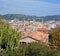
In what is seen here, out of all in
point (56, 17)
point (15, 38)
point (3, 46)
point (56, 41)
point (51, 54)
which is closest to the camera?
point (51, 54)

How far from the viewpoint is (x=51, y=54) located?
687 inches

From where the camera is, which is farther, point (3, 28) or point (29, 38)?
point (29, 38)

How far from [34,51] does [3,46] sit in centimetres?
1068

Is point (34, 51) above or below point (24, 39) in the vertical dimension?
above

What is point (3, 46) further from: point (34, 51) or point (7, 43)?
point (34, 51)

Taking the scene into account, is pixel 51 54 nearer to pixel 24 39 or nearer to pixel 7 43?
pixel 7 43

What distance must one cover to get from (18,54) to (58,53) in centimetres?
255

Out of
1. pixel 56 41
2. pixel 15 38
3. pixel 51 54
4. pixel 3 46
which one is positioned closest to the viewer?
pixel 51 54

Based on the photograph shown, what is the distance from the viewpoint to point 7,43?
28.4 meters

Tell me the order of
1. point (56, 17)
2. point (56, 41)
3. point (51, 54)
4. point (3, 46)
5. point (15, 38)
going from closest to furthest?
point (51, 54), point (3, 46), point (15, 38), point (56, 41), point (56, 17)

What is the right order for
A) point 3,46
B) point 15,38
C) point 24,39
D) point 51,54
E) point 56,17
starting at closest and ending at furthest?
point 51,54 → point 3,46 → point 15,38 → point 24,39 → point 56,17

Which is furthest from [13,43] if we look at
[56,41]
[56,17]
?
[56,17]

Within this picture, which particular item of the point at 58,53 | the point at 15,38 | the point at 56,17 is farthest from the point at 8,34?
the point at 56,17

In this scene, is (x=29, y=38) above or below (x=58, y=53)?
below
